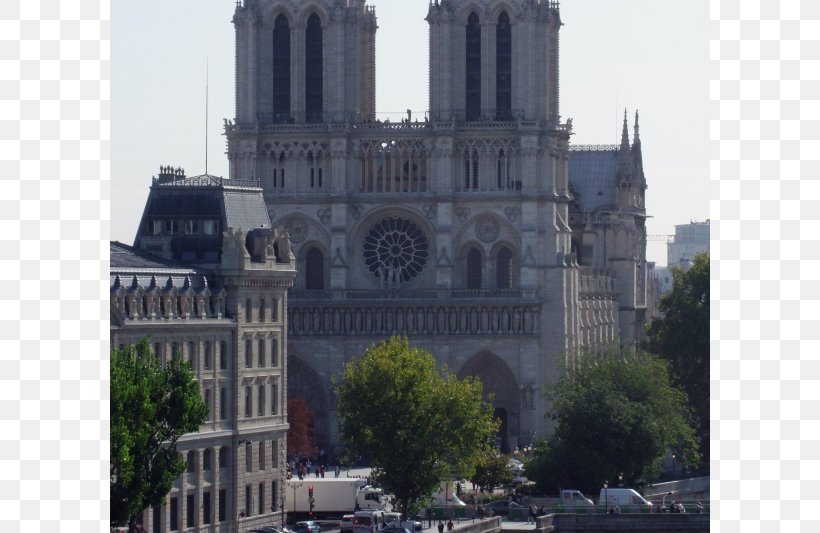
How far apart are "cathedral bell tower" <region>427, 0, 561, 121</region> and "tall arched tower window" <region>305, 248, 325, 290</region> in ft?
35.1

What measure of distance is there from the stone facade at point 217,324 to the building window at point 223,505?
82mm

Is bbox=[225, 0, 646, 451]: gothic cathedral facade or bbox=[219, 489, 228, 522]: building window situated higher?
bbox=[225, 0, 646, 451]: gothic cathedral facade

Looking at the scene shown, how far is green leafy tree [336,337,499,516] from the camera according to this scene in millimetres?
132250

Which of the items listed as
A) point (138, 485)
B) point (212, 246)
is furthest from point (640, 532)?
point (138, 485)

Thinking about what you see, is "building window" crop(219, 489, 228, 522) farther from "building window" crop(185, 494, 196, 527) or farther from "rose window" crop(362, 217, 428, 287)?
"rose window" crop(362, 217, 428, 287)

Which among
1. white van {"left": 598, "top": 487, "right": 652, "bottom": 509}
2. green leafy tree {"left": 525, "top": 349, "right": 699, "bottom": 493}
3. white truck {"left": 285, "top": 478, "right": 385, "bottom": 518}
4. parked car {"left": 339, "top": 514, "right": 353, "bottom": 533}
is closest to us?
parked car {"left": 339, "top": 514, "right": 353, "bottom": 533}

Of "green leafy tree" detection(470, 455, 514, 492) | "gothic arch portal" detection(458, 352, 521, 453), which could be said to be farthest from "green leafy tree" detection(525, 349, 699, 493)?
"gothic arch portal" detection(458, 352, 521, 453)

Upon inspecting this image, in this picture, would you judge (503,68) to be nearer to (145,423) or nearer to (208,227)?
(208,227)

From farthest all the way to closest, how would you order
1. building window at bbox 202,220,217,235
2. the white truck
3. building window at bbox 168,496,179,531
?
building window at bbox 202,220,217,235
the white truck
building window at bbox 168,496,179,531

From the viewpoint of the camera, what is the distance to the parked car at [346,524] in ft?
412

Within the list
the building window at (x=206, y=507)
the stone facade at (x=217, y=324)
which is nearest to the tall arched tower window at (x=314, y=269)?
the stone facade at (x=217, y=324)

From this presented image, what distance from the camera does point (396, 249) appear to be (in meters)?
179

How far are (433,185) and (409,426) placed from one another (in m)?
45.5

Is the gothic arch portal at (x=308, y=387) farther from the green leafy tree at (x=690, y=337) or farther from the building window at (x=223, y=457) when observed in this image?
the building window at (x=223, y=457)
